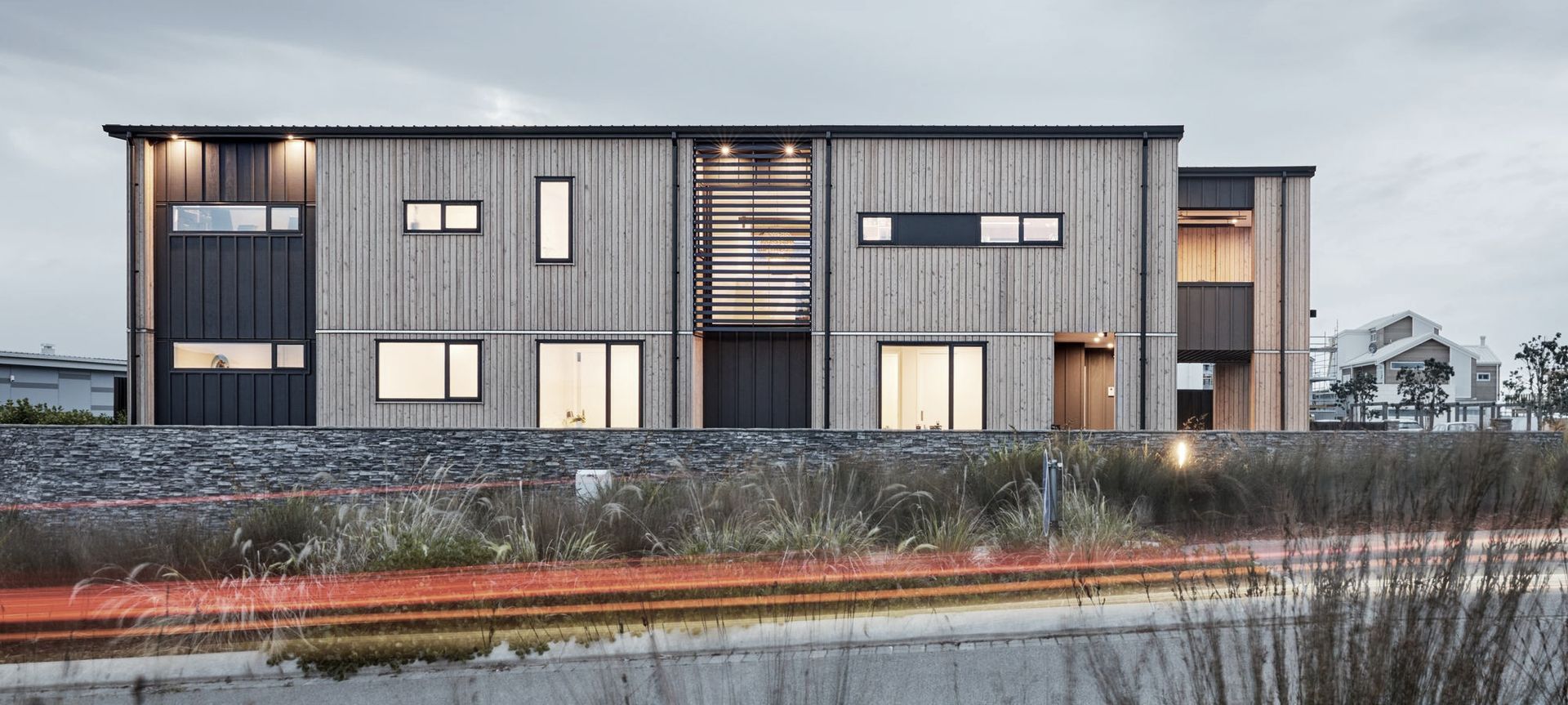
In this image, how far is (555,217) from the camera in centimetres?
1440

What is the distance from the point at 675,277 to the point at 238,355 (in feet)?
26.6

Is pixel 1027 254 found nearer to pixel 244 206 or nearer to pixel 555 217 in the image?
pixel 555 217

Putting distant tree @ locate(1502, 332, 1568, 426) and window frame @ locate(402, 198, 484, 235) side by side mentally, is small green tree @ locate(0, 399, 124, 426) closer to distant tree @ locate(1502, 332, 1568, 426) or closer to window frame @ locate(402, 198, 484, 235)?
window frame @ locate(402, 198, 484, 235)

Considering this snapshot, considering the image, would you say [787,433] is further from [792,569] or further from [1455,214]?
[1455,214]

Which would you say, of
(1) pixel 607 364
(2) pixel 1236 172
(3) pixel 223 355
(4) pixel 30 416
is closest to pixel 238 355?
(3) pixel 223 355

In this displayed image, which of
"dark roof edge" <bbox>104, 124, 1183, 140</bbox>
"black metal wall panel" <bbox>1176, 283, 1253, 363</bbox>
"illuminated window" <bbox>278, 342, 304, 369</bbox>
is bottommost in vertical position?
"illuminated window" <bbox>278, 342, 304, 369</bbox>

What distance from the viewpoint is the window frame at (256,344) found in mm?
14414

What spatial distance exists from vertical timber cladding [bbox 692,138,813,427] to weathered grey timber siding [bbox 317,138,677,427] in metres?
0.44

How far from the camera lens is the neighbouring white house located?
42.0 metres

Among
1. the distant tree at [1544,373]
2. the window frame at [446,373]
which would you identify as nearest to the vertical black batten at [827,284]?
the window frame at [446,373]

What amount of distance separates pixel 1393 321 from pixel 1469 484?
55838 millimetres

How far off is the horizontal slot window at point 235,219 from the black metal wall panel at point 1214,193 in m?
16.7

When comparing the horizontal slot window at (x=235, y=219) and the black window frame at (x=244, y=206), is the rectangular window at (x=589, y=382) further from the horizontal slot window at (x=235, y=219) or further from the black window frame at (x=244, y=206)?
the horizontal slot window at (x=235, y=219)

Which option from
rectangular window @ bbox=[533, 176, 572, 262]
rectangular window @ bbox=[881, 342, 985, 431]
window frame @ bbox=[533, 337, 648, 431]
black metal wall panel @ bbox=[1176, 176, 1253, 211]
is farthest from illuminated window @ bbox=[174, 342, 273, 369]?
black metal wall panel @ bbox=[1176, 176, 1253, 211]
